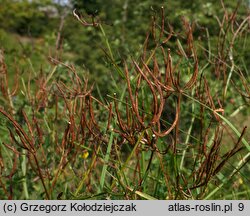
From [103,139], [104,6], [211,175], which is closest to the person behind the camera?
[211,175]

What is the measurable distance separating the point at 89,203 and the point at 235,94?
3330 mm

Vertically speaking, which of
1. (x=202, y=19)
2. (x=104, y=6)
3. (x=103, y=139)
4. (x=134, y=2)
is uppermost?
(x=104, y=6)

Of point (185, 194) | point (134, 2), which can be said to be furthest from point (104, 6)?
point (185, 194)

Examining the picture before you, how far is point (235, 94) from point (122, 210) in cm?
333

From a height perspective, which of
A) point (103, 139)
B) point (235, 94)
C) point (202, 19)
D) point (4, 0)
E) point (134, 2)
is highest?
point (4, 0)

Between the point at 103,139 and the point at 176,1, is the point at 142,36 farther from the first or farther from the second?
the point at 103,139

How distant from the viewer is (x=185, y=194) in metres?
1.58

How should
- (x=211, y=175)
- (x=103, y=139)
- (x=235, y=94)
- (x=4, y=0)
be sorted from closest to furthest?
Result: (x=211, y=175) → (x=103, y=139) → (x=235, y=94) → (x=4, y=0)

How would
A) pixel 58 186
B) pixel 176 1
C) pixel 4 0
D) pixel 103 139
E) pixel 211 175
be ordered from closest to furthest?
1. pixel 211 175
2. pixel 103 139
3. pixel 58 186
4. pixel 176 1
5. pixel 4 0

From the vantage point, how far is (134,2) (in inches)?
333

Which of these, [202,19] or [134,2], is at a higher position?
[134,2]

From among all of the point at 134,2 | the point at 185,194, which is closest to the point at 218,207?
the point at 185,194

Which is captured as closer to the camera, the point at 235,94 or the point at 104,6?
the point at 235,94

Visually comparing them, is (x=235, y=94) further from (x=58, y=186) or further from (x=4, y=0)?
(x=4, y=0)
